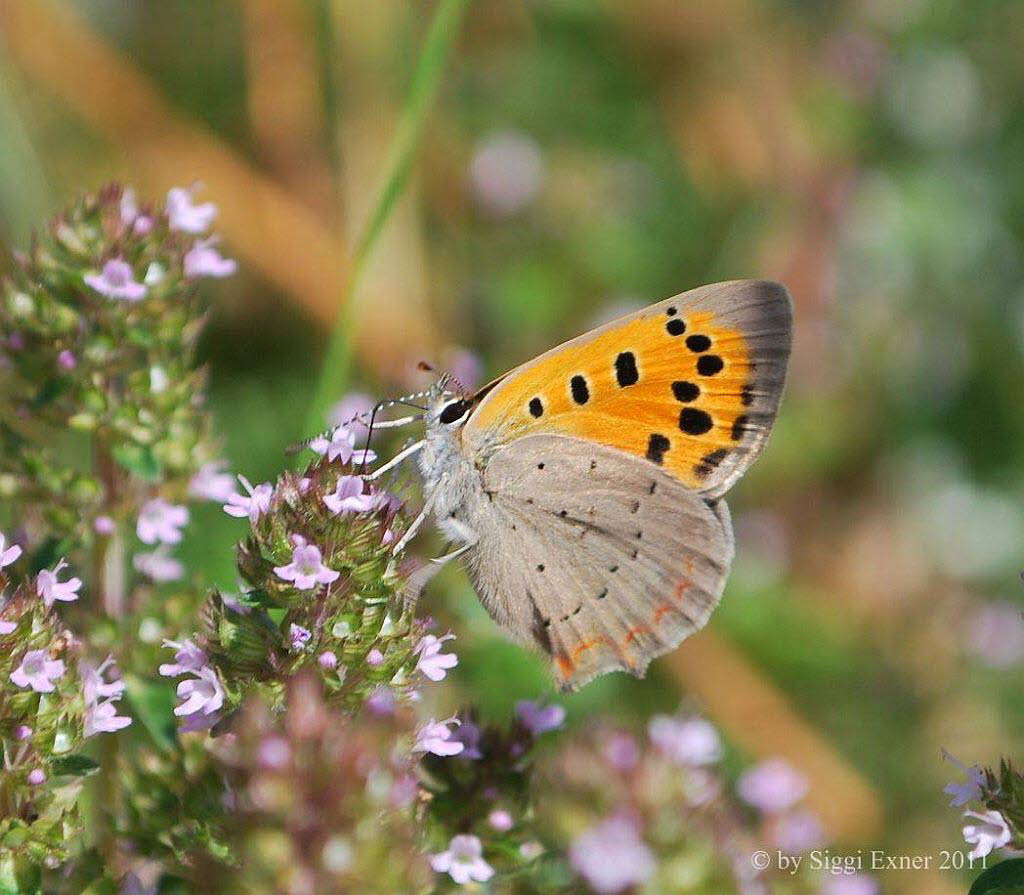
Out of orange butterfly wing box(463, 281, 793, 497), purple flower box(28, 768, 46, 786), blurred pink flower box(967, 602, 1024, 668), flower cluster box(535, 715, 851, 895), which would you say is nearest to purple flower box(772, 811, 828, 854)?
flower cluster box(535, 715, 851, 895)

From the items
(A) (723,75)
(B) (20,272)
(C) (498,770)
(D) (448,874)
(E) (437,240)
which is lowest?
(D) (448,874)

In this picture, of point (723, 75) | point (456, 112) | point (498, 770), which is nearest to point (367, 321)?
point (456, 112)

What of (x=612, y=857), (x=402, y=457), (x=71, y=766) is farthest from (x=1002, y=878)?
(x=71, y=766)

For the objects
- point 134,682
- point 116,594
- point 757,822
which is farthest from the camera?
point 757,822

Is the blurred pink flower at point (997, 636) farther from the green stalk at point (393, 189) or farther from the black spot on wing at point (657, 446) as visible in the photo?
the green stalk at point (393, 189)

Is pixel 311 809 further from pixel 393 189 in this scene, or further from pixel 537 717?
pixel 393 189

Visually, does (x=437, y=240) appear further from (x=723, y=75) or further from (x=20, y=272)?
(x=20, y=272)
